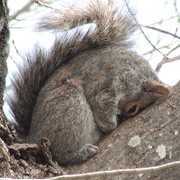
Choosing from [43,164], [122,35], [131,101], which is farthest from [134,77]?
[43,164]

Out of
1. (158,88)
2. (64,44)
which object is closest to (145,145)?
(158,88)

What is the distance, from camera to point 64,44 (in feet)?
8.95

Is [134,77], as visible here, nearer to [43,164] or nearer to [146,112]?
[146,112]

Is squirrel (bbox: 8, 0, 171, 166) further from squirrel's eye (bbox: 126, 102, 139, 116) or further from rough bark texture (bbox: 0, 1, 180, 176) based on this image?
rough bark texture (bbox: 0, 1, 180, 176)

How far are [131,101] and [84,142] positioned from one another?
765 millimetres

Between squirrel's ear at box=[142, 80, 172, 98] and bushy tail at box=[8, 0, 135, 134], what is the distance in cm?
74

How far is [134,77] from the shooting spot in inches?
107

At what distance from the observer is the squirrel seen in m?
2.17

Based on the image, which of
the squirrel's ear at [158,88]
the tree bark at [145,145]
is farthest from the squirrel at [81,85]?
the tree bark at [145,145]

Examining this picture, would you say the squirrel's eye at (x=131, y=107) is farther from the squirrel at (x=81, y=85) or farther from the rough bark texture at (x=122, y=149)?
the rough bark texture at (x=122, y=149)

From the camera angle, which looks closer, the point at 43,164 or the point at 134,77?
Result: the point at 43,164

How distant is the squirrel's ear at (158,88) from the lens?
7.22ft

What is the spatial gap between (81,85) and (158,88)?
0.79 meters

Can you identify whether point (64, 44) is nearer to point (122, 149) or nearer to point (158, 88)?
point (158, 88)
